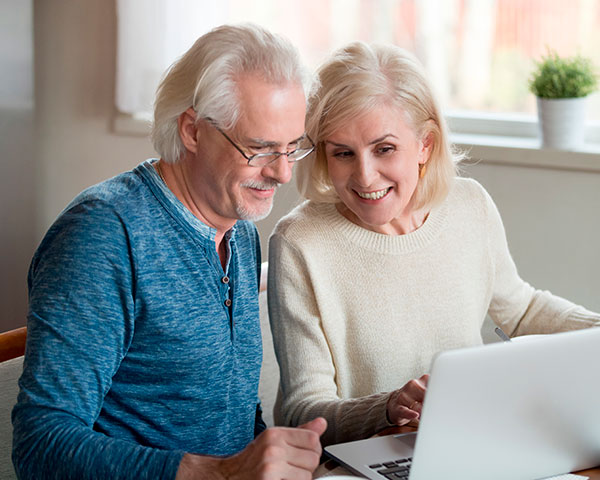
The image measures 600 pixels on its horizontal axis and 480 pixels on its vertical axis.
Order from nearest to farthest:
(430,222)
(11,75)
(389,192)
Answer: (389,192), (430,222), (11,75)

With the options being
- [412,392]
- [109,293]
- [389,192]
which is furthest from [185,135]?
[412,392]

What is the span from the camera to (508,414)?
105cm

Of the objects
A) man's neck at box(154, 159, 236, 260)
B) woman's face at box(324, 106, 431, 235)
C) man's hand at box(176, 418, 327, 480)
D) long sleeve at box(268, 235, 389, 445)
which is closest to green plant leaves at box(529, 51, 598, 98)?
woman's face at box(324, 106, 431, 235)

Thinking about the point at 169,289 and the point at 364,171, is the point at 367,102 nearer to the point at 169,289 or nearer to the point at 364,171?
the point at 364,171

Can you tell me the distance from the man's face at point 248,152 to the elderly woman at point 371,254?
0.78 feet

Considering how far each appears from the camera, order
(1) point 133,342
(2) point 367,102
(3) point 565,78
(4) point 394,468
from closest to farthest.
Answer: (4) point 394,468 → (1) point 133,342 → (2) point 367,102 → (3) point 565,78

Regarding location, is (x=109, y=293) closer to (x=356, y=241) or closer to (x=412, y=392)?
(x=412, y=392)

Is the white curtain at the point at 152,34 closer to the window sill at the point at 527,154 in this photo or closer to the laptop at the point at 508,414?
the window sill at the point at 527,154

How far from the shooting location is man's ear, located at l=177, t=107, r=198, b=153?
136 cm

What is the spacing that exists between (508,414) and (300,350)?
585 millimetres

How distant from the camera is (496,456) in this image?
1.10 m

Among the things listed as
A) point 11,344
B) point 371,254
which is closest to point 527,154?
point 371,254

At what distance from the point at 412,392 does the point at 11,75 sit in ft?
7.28

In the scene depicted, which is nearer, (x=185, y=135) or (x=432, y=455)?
(x=432, y=455)
